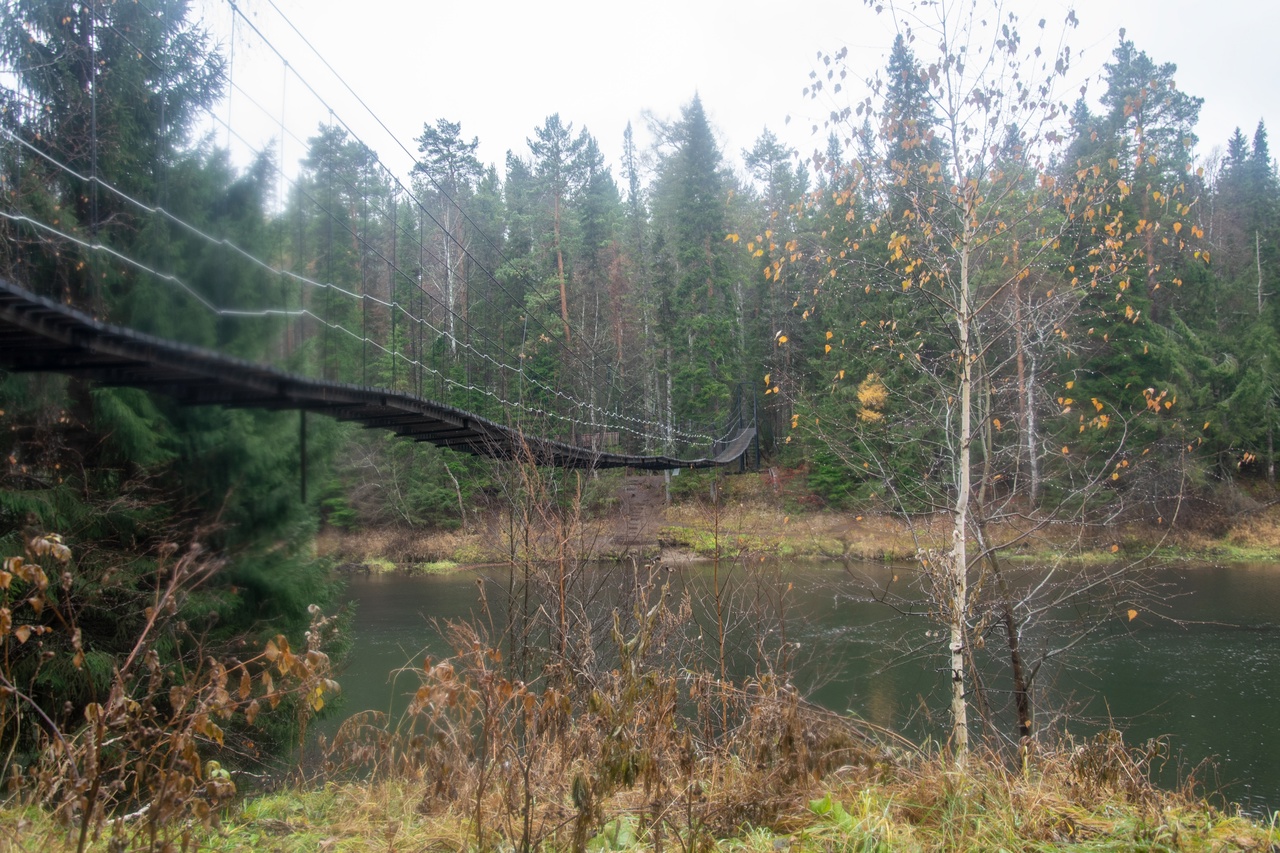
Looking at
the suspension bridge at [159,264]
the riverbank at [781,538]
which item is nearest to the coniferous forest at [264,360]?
the suspension bridge at [159,264]

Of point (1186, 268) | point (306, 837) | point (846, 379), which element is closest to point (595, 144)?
point (846, 379)

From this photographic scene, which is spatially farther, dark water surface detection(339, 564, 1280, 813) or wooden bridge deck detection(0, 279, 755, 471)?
dark water surface detection(339, 564, 1280, 813)

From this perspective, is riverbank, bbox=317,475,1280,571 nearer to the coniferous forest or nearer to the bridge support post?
the coniferous forest

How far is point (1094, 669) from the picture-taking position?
272 inches

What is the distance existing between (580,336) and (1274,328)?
39.8 feet

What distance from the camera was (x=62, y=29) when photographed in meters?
3.89

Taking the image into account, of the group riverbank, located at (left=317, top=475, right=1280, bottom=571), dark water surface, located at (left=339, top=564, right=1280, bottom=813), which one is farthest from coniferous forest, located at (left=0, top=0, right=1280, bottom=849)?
riverbank, located at (left=317, top=475, right=1280, bottom=571)

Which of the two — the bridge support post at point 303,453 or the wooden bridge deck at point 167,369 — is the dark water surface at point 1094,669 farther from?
the wooden bridge deck at point 167,369

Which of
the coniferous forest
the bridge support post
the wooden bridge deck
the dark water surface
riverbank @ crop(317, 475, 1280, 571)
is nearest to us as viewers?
the wooden bridge deck

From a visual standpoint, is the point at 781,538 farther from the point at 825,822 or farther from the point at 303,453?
the point at 825,822

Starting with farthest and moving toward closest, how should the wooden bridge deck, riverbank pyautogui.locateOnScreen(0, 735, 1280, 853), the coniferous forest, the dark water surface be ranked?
the dark water surface
the coniferous forest
the wooden bridge deck
riverbank pyautogui.locateOnScreen(0, 735, 1280, 853)

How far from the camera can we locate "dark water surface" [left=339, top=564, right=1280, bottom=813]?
5125 mm

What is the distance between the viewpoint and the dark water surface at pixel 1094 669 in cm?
512

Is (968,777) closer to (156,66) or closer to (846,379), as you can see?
(156,66)
